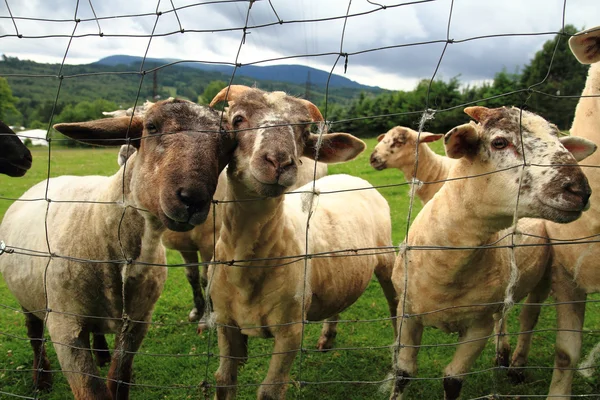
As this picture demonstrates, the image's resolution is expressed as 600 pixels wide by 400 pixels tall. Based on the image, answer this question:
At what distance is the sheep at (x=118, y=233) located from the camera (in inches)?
111

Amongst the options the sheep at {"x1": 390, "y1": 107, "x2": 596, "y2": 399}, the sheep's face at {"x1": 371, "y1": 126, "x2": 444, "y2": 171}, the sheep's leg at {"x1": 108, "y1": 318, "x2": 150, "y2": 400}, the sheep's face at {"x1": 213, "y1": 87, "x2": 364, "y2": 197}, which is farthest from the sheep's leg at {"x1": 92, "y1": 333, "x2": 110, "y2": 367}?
the sheep's face at {"x1": 371, "y1": 126, "x2": 444, "y2": 171}

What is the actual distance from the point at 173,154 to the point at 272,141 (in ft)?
1.77

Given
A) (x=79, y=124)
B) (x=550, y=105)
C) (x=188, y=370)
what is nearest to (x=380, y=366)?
(x=188, y=370)

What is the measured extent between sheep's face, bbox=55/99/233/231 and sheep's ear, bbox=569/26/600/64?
6.66ft

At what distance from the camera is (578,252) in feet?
12.1

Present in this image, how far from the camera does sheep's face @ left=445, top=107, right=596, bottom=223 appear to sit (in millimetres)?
2875

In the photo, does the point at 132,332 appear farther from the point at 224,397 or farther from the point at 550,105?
the point at 550,105

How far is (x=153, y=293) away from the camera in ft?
12.0

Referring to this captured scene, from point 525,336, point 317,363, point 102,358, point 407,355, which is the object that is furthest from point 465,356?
point 102,358

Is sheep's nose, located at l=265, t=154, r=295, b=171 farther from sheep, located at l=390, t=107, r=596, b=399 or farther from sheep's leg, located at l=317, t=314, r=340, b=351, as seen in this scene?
sheep's leg, located at l=317, t=314, r=340, b=351

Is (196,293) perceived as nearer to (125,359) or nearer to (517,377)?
(125,359)

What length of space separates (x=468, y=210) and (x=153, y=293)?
7.17 feet

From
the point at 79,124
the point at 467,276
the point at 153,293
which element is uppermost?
the point at 79,124

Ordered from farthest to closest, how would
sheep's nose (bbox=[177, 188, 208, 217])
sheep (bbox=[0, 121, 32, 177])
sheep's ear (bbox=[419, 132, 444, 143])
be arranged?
sheep's ear (bbox=[419, 132, 444, 143]) → sheep (bbox=[0, 121, 32, 177]) → sheep's nose (bbox=[177, 188, 208, 217])
